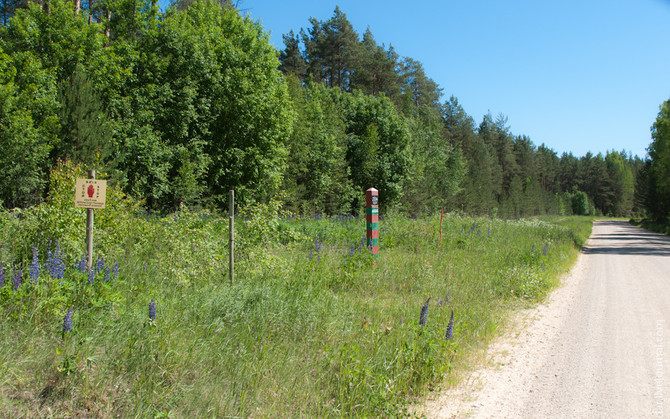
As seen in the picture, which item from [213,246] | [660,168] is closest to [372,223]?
[213,246]

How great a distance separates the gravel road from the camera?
4.05m

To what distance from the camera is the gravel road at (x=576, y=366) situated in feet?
13.3

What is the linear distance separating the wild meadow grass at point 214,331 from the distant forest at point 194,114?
90.7 inches

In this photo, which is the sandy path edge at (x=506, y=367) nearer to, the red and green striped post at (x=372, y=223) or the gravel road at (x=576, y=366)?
the gravel road at (x=576, y=366)

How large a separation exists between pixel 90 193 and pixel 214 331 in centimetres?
223

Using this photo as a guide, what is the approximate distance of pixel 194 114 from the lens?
23.2m

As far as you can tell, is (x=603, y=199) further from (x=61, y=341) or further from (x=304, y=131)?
(x=61, y=341)

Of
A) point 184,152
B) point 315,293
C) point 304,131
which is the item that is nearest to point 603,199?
point 304,131

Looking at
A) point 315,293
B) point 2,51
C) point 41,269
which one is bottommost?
point 315,293

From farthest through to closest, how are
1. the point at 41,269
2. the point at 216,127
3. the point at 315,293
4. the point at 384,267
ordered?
the point at 216,127 < the point at 384,267 < the point at 315,293 < the point at 41,269

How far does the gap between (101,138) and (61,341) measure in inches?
646

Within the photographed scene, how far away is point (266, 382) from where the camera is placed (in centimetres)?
366

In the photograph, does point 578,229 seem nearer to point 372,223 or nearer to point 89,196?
point 372,223

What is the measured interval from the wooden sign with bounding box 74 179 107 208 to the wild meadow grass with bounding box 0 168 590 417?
1.75 feet
